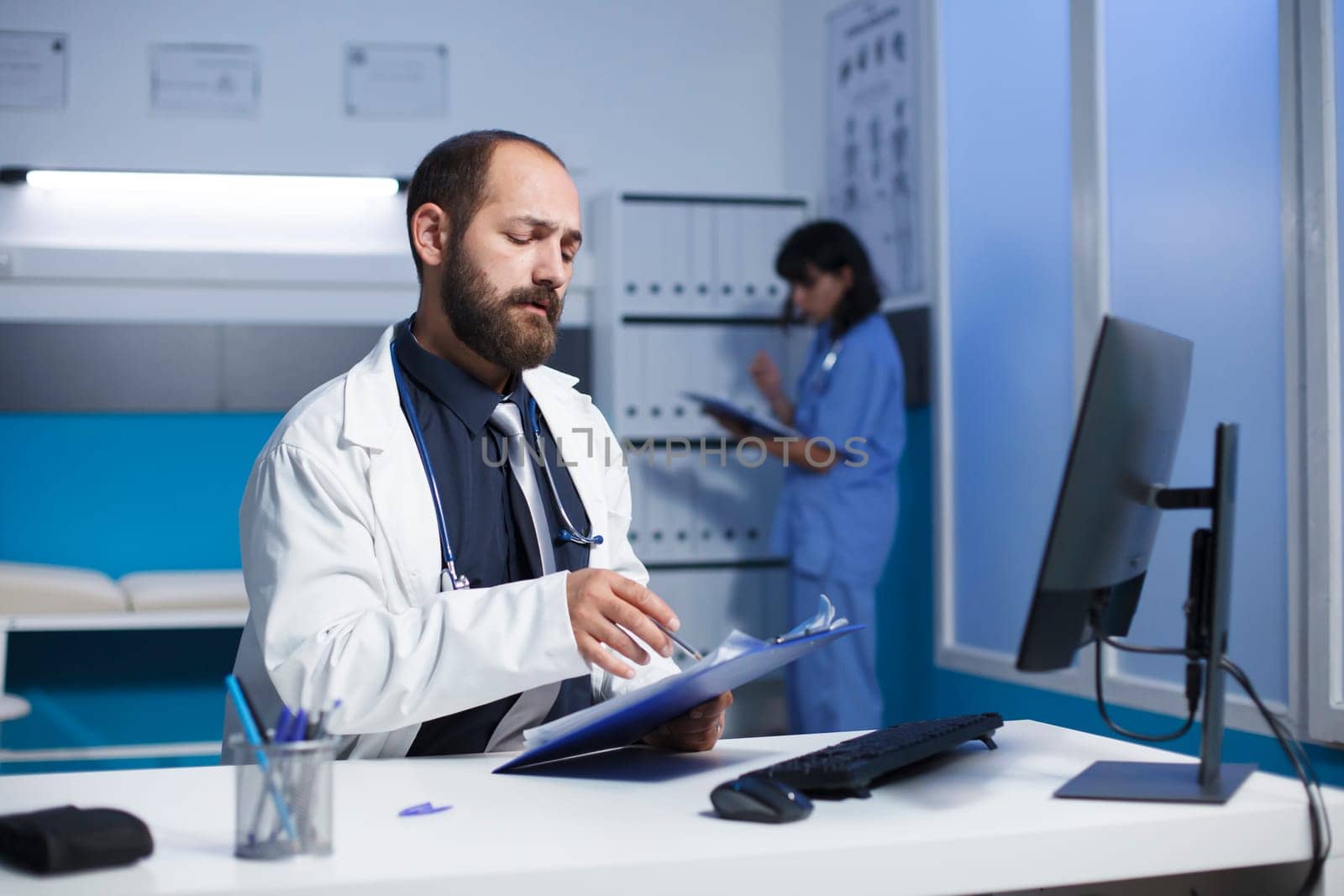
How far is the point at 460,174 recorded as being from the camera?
154cm

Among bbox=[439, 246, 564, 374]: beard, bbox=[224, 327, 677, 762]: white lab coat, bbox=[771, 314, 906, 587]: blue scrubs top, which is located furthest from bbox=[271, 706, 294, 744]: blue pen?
bbox=[771, 314, 906, 587]: blue scrubs top

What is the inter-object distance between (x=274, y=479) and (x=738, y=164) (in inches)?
127

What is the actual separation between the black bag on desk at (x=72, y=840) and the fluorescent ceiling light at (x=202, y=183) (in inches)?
132

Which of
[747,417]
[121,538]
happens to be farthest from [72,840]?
[121,538]

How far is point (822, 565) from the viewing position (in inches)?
133

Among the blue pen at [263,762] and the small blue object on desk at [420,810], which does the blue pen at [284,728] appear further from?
the small blue object on desk at [420,810]

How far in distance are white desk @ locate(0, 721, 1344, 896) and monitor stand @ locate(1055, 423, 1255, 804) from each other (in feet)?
0.10

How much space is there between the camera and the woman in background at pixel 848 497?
3.38 m

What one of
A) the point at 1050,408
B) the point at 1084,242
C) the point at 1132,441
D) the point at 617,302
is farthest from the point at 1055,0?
the point at 1132,441

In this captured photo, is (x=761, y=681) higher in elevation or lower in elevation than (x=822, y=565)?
lower

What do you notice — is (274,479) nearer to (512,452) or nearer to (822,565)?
(512,452)

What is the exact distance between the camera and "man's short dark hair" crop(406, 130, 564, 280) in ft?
5.03

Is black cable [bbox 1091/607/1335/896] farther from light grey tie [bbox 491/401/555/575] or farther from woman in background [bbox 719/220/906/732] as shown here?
woman in background [bbox 719/220/906/732]

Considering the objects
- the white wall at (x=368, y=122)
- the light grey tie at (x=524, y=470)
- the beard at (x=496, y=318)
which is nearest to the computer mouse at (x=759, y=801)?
the light grey tie at (x=524, y=470)
